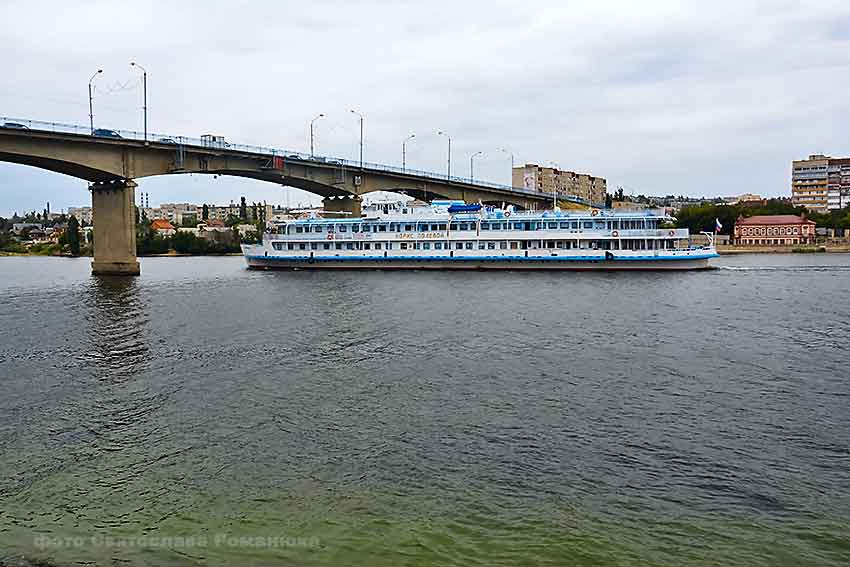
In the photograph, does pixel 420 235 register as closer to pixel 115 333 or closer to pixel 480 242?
pixel 480 242

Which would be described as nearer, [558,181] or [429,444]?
[429,444]

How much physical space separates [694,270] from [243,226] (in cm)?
12026

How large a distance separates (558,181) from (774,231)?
61437mm

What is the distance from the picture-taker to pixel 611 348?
74.2ft

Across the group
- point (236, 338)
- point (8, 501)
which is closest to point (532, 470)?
point (8, 501)

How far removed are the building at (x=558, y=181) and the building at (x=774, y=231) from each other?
33578mm

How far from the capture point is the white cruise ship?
58.5 m

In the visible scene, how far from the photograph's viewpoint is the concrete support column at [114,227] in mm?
54250

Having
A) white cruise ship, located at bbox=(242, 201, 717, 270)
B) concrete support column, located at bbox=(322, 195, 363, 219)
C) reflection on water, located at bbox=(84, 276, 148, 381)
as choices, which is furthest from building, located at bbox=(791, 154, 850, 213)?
reflection on water, located at bbox=(84, 276, 148, 381)

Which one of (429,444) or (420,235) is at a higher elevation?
(420,235)

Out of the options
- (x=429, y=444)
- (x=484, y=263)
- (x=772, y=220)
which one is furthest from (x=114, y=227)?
(x=772, y=220)

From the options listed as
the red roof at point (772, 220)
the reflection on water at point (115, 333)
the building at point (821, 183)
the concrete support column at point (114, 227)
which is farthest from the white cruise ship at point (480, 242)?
the building at point (821, 183)

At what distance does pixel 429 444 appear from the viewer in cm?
1305

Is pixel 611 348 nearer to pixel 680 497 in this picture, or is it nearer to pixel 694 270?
pixel 680 497
